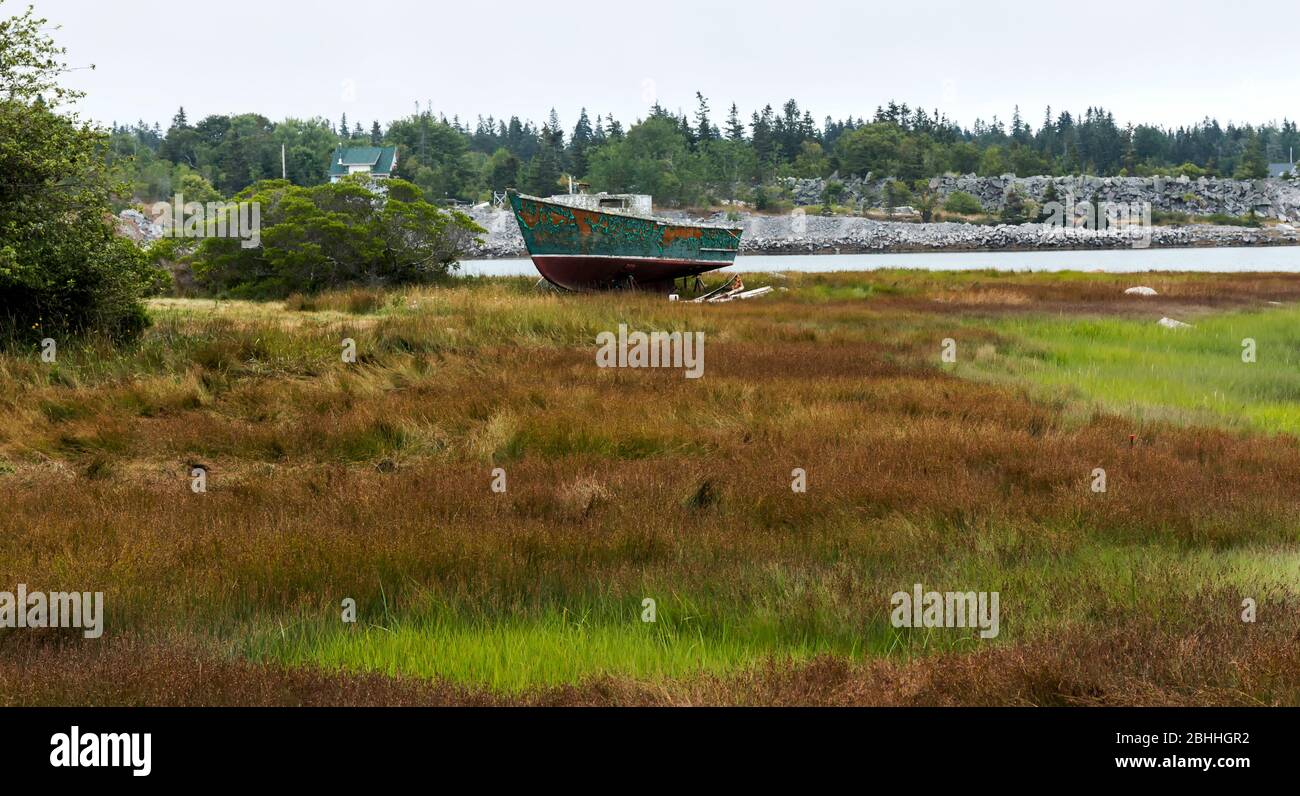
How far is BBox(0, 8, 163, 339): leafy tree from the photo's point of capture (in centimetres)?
1461

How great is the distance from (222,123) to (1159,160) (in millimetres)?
148049

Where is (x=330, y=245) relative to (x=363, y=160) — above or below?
below

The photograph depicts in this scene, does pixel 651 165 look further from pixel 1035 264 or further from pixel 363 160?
pixel 1035 264

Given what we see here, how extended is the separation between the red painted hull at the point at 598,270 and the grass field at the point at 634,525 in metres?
17.1

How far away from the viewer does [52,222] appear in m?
15.1

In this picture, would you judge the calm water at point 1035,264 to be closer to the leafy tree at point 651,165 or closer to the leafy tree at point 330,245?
the leafy tree at point 330,245

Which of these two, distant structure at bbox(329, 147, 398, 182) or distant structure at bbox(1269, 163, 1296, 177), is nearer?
distant structure at bbox(329, 147, 398, 182)

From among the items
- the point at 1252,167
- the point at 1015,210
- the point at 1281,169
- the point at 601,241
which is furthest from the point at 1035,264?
the point at 1281,169

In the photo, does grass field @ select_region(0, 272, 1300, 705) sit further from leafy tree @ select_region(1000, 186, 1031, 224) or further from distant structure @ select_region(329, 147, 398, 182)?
leafy tree @ select_region(1000, 186, 1031, 224)

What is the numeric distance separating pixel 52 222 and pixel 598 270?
20.0m

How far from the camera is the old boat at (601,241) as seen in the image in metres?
33.1

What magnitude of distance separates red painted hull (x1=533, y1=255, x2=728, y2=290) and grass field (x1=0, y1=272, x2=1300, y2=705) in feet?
56.1

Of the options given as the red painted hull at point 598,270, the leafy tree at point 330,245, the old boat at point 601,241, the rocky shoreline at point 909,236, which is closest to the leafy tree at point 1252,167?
the rocky shoreline at point 909,236
